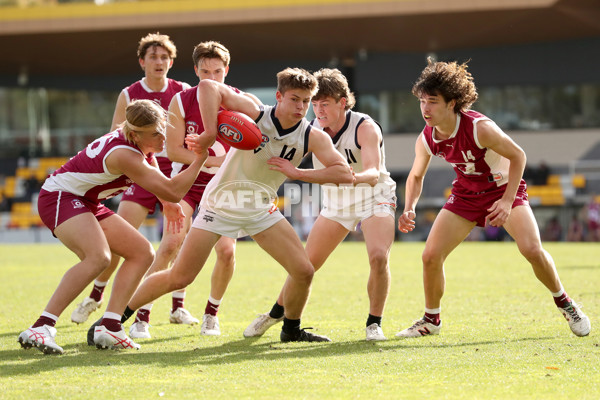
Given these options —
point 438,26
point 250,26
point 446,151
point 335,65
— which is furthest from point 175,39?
point 446,151

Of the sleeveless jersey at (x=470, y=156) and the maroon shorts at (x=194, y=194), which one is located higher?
the sleeveless jersey at (x=470, y=156)

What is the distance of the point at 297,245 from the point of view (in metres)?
5.84

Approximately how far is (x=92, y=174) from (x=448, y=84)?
105 inches

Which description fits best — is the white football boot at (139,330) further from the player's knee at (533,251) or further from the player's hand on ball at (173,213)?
the player's knee at (533,251)

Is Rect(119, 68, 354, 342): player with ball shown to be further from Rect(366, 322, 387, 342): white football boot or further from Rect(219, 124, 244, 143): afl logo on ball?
Rect(366, 322, 387, 342): white football boot

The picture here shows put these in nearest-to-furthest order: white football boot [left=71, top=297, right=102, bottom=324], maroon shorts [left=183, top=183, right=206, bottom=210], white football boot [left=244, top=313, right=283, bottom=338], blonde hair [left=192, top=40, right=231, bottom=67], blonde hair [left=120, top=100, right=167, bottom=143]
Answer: blonde hair [left=120, top=100, right=167, bottom=143] → white football boot [left=244, top=313, right=283, bottom=338] → blonde hair [left=192, top=40, right=231, bottom=67] → maroon shorts [left=183, top=183, right=206, bottom=210] → white football boot [left=71, top=297, right=102, bottom=324]

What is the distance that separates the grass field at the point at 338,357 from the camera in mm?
4406

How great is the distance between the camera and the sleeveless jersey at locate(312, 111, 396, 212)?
6.40 meters

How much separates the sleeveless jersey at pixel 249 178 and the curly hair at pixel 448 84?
105cm

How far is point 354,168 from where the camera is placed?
6.50 meters

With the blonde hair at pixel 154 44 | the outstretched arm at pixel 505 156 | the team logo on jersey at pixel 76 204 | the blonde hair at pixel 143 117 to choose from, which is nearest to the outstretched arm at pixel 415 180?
the outstretched arm at pixel 505 156

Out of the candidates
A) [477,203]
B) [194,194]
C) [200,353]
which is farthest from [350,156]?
[200,353]

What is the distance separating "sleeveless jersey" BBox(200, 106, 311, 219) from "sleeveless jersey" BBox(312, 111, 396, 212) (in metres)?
0.65

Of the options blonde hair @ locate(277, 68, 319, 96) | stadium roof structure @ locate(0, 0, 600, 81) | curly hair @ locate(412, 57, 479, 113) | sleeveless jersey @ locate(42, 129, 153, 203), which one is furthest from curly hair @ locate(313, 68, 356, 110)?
stadium roof structure @ locate(0, 0, 600, 81)
